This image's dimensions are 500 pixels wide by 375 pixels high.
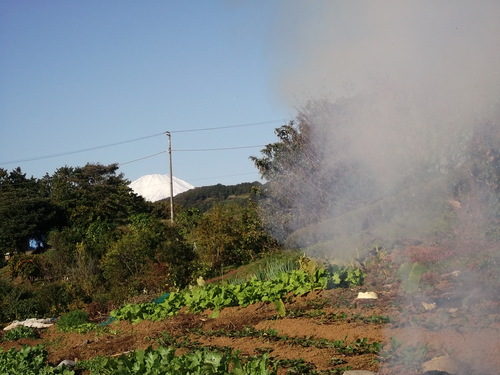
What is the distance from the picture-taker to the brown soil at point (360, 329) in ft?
17.7

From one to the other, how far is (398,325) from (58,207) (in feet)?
113

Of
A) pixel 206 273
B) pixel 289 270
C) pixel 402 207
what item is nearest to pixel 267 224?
pixel 206 273

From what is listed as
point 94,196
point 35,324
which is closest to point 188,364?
point 35,324

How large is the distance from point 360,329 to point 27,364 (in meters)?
4.09

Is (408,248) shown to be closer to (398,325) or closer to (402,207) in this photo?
(398,325)

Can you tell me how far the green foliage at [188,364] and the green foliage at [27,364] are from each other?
150 centimetres

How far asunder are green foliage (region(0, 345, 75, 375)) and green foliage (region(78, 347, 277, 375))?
1.50m

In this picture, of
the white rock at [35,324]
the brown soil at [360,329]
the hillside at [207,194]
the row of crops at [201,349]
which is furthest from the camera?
the hillside at [207,194]

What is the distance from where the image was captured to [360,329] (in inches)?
282

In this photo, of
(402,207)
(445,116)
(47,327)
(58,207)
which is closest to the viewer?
(445,116)

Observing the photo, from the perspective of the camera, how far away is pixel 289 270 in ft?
38.8

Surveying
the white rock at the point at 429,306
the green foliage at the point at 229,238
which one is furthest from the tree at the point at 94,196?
the white rock at the point at 429,306

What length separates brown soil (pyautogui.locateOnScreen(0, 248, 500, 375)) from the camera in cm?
541

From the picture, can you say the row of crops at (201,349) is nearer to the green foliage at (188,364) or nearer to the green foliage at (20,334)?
the green foliage at (188,364)
